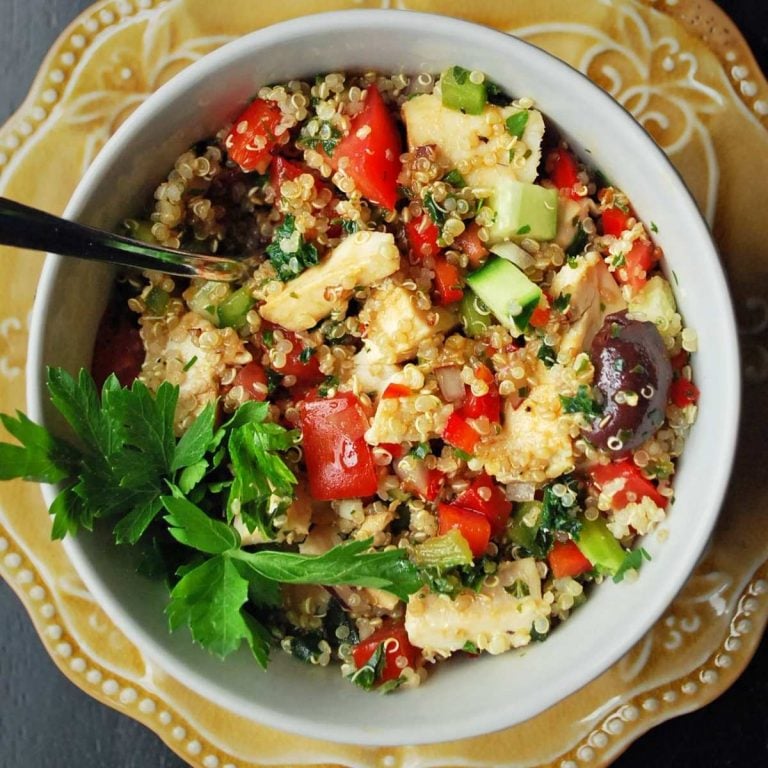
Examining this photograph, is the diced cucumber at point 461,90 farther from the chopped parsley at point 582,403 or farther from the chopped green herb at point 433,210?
the chopped parsley at point 582,403

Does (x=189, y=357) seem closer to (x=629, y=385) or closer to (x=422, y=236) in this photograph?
(x=422, y=236)

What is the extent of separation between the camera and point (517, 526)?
2082mm

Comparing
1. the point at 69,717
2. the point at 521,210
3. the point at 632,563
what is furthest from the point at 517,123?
the point at 69,717

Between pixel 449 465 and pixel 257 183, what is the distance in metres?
0.78

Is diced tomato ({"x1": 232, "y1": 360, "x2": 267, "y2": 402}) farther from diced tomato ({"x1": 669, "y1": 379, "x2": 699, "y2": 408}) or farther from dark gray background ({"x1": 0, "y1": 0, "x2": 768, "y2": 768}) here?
dark gray background ({"x1": 0, "y1": 0, "x2": 768, "y2": 768})

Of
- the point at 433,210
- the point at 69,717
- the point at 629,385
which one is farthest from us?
the point at 69,717

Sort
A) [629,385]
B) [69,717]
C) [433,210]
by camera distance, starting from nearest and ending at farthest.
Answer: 1. [629,385]
2. [433,210]
3. [69,717]

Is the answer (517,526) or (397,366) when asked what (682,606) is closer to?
(517,526)

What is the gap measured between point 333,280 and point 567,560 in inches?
31.9

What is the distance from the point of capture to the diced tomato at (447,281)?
2000 millimetres

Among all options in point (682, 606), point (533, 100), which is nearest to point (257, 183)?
point (533, 100)

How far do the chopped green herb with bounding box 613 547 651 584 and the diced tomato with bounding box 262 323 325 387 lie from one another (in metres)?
0.78

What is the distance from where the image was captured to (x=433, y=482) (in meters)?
2.04

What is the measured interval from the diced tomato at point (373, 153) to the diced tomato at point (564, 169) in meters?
0.34
